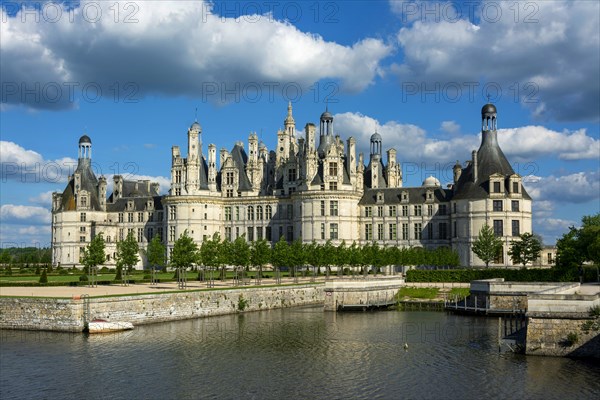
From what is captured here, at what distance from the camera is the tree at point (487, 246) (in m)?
73.4

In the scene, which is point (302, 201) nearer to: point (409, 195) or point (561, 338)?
point (409, 195)

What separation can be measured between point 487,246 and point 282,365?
44.5 metres

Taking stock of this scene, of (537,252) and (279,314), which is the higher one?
(537,252)

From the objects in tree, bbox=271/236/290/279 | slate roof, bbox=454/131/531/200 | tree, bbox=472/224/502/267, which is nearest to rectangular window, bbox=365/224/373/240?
slate roof, bbox=454/131/531/200

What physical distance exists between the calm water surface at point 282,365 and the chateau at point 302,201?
1377 inches

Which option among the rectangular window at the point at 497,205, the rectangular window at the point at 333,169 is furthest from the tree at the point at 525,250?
the rectangular window at the point at 333,169

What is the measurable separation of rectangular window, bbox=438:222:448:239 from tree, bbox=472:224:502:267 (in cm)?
789

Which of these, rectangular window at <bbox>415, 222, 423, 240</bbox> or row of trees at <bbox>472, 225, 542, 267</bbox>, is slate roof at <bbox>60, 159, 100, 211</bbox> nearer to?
rectangular window at <bbox>415, 222, 423, 240</bbox>

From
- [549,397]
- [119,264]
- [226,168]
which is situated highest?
[226,168]

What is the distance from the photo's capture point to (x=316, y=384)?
30.2 meters

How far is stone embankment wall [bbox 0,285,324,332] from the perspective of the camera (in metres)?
43.0

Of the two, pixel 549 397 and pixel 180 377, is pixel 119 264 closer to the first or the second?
pixel 180 377

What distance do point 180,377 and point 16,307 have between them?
18.4m

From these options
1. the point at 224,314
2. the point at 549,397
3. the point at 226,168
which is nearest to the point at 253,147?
the point at 226,168
